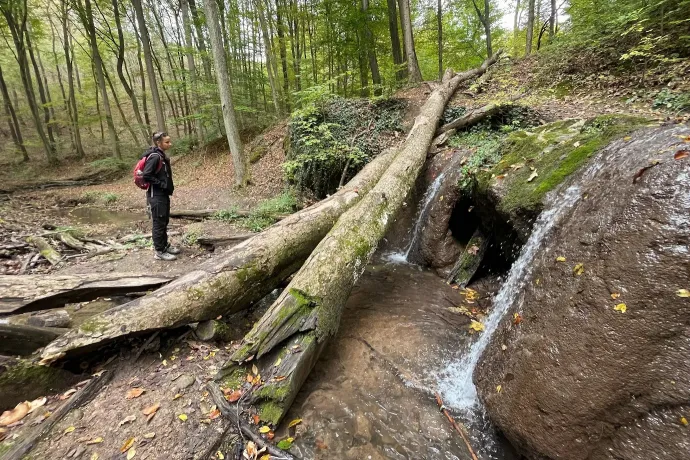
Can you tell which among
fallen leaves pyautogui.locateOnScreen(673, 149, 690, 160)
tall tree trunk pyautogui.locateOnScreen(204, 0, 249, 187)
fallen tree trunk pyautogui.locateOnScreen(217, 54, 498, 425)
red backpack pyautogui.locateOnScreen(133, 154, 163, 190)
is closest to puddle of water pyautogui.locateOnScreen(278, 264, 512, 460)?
fallen tree trunk pyautogui.locateOnScreen(217, 54, 498, 425)

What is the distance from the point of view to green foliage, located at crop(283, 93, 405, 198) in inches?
329

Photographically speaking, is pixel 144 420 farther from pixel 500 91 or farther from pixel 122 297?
pixel 500 91

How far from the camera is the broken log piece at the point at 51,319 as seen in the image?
10.3 feet

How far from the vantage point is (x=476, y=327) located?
421 centimetres

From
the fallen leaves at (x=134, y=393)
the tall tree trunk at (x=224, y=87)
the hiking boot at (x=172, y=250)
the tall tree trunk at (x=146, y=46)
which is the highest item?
the tall tree trunk at (x=146, y=46)

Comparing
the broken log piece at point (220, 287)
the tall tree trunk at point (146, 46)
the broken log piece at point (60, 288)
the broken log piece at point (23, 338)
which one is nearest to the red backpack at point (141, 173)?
the broken log piece at point (60, 288)

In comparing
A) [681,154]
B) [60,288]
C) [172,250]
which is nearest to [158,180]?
[172,250]

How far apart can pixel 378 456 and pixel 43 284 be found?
12.7ft

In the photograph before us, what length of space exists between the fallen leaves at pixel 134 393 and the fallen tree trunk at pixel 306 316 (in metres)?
0.76

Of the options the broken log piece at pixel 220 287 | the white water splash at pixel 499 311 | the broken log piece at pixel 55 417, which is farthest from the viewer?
the white water splash at pixel 499 311


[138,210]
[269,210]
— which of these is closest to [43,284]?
[269,210]

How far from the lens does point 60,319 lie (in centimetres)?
330

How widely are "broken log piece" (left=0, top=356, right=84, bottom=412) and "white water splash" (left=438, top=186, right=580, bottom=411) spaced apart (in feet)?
12.7

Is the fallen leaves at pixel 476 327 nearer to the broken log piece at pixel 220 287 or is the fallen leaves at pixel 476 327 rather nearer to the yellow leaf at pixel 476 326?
the yellow leaf at pixel 476 326
